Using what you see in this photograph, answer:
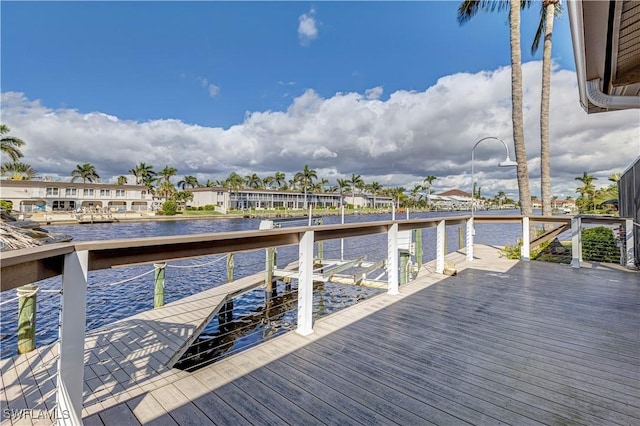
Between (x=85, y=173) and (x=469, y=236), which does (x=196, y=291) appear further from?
(x=85, y=173)

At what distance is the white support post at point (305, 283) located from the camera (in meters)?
2.72

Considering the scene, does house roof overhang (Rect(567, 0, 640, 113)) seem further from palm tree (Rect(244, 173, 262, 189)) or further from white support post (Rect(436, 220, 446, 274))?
palm tree (Rect(244, 173, 262, 189))

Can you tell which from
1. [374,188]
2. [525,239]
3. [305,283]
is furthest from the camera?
[374,188]

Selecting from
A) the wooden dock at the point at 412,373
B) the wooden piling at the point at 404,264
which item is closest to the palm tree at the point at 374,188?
the wooden piling at the point at 404,264

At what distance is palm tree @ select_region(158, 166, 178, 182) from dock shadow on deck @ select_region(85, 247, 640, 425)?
55.3 metres

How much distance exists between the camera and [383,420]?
158 cm

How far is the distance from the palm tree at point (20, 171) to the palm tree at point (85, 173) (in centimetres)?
525

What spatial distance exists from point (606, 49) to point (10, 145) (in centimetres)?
3277

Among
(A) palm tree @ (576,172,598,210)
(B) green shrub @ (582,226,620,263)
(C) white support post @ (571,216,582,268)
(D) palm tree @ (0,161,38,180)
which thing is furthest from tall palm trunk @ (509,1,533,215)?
(D) palm tree @ (0,161,38,180)

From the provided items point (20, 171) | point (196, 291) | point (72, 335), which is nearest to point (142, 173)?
point (20, 171)

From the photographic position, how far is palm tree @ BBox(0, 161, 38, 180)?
27.9 m

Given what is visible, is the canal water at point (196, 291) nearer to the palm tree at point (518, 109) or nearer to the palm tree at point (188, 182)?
the palm tree at point (518, 109)

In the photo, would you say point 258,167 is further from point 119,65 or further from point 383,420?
point 383,420

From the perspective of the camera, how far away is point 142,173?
5072 cm
